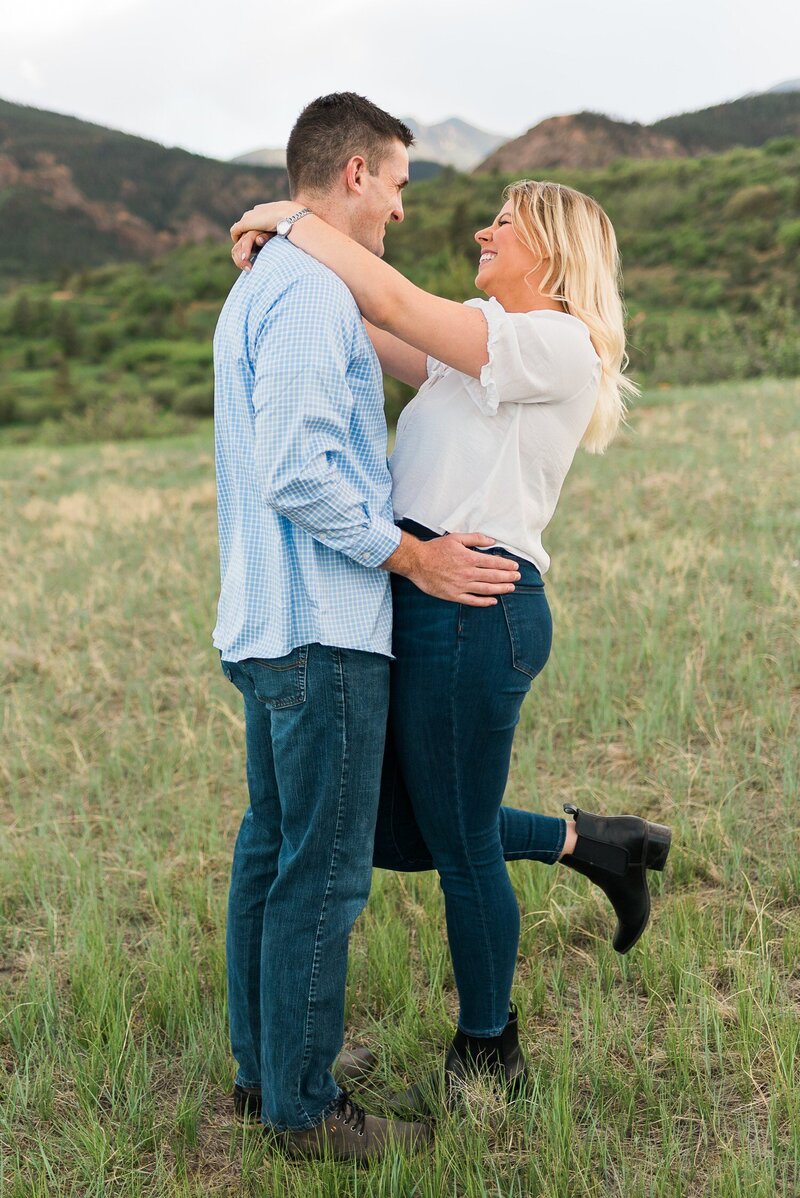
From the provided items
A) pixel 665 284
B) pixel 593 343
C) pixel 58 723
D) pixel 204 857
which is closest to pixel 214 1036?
→ pixel 204 857

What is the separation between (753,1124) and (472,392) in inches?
66.9

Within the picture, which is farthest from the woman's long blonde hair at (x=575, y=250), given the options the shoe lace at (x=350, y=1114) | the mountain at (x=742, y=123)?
the mountain at (x=742, y=123)

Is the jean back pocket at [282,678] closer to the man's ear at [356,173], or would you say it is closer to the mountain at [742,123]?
the man's ear at [356,173]

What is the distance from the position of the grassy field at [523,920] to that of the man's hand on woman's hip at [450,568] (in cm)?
110

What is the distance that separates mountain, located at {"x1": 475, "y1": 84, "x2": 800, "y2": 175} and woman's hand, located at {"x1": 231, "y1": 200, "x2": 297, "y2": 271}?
238ft

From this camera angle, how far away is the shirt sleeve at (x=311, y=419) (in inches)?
78.3

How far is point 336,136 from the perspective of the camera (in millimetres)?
2139

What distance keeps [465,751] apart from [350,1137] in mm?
868

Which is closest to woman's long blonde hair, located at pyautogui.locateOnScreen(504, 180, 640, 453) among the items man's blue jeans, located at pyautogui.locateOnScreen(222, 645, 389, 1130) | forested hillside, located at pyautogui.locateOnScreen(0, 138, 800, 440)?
man's blue jeans, located at pyautogui.locateOnScreen(222, 645, 389, 1130)

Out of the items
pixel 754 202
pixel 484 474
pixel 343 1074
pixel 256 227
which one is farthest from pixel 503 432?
pixel 754 202

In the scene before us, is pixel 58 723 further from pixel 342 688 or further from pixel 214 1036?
pixel 342 688

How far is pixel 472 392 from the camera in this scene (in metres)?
2.18

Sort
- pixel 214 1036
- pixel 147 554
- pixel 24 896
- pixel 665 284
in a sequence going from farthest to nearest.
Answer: pixel 665 284 → pixel 147 554 → pixel 24 896 → pixel 214 1036

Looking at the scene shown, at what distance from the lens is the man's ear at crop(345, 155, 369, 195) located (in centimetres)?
215
